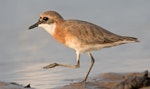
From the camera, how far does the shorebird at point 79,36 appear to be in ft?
38.9

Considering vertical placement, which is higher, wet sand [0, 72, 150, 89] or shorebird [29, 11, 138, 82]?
shorebird [29, 11, 138, 82]

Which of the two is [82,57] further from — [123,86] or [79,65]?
[123,86]

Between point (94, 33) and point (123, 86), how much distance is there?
9.74 ft

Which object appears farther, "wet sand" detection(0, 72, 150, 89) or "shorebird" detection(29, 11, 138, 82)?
"shorebird" detection(29, 11, 138, 82)

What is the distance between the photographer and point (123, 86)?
9297mm

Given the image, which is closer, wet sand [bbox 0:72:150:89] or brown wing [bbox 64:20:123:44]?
wet sand [bbox 0:72:150:89]

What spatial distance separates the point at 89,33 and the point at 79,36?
11.0 inches

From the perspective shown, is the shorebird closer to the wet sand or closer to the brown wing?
the brown wing

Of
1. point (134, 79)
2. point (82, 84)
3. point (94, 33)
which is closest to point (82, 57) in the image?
point (94, 33)

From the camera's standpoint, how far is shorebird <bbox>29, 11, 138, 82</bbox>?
466 inches

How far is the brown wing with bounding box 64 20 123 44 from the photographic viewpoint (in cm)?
1194

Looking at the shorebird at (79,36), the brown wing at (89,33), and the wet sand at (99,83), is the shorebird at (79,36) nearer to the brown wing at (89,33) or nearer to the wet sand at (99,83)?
the brown wing at (89,33)

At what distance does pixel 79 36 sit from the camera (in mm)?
11922

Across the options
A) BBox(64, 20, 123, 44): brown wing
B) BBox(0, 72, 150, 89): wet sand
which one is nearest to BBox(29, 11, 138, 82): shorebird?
BBox(64, 20, 123, 44): brown wing
